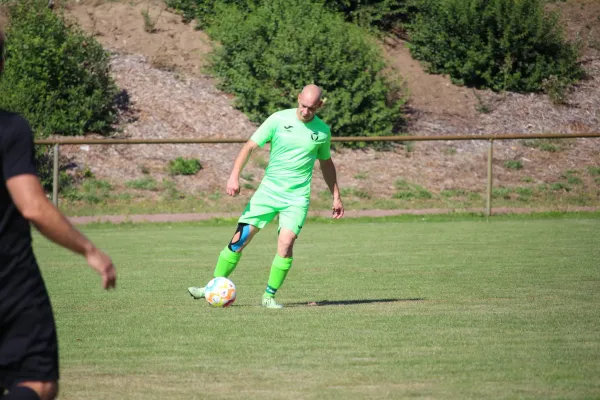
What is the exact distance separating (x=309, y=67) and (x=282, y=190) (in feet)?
66.8

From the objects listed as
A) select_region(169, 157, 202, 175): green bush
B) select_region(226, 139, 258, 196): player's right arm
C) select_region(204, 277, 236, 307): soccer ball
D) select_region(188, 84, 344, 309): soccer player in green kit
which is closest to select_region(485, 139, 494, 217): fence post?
select_region(169, 157, 202, 175): green bush

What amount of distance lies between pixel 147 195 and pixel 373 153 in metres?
7.49

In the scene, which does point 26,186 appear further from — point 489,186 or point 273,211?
point 489,186

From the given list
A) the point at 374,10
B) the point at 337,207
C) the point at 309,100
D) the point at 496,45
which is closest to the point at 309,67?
the point at 374,10

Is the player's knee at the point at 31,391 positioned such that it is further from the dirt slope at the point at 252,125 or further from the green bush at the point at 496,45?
the green bush at the point at 496,45

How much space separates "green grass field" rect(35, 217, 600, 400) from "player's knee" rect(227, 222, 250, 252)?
584mm

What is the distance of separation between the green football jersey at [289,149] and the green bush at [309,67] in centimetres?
1928

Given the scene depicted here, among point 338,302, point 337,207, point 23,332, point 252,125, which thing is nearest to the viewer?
point 23,332

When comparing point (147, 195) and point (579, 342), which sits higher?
point (579, 342)

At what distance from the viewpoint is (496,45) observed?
33875 mm

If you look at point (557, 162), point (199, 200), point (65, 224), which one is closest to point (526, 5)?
point (557, 162)

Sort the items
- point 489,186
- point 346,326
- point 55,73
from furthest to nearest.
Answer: point 55,73 → point 489,186 → point 346,326

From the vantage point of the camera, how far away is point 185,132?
2944cm

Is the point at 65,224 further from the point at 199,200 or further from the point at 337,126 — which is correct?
the point at 337,126
